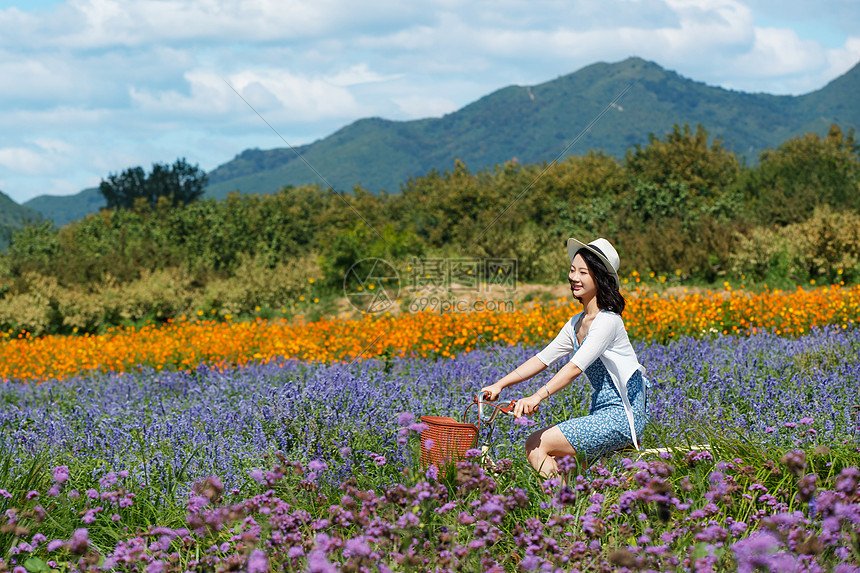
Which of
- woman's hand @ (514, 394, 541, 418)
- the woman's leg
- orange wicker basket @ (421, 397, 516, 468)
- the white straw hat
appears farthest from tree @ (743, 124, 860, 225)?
orange wicker basket @ (421, 397, 516, 468)

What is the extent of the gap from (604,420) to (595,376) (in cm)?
30

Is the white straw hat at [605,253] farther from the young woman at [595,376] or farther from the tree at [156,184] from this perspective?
the tree at [156,184]

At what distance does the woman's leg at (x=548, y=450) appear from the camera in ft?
10.5

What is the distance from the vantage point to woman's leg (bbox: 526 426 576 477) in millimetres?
3186

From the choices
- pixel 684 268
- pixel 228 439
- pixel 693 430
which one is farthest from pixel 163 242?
pixel 693 430

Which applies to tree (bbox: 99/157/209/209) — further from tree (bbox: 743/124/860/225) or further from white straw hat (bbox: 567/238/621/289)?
white straw hat (bbox: 567/238/621/289)

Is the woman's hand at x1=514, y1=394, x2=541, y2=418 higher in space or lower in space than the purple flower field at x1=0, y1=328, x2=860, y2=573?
higher

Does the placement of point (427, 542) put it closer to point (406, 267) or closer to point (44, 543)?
point (44, 543)

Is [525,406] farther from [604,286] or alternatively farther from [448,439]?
[604,286]

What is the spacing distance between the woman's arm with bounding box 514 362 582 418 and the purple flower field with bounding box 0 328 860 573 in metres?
0.31

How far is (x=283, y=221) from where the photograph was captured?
68.2 ft

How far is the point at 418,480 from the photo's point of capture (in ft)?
8.48

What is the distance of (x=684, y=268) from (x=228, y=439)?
35.6 ft

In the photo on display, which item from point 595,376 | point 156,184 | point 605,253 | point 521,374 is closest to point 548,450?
point 521,374
